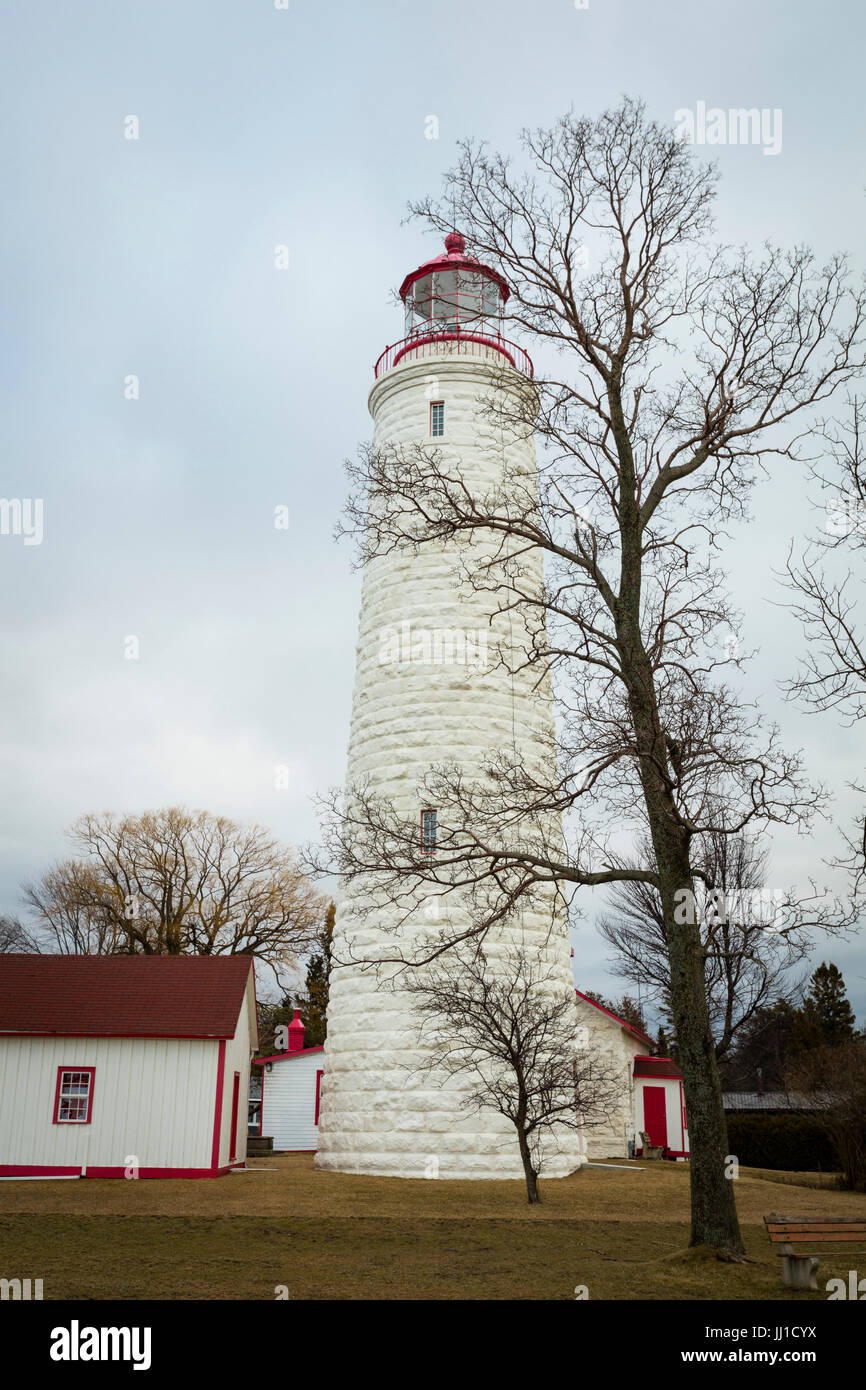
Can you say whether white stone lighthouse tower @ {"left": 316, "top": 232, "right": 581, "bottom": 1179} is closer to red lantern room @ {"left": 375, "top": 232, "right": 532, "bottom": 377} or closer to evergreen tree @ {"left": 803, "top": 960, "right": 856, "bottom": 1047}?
red lantern room @ {"left": 375, "top": 232, "right": 532, "bottom": 377}

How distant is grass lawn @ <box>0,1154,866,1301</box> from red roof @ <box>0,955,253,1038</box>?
104 inches

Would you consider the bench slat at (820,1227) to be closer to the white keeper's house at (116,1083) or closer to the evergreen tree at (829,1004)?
the white keeper's house at (116,1083)

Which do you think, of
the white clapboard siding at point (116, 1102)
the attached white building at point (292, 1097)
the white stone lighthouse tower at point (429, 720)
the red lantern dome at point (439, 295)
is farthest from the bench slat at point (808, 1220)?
the attached white building at point (292, 1097)

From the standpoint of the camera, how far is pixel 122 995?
2023 cm

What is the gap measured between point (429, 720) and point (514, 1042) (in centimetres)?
584

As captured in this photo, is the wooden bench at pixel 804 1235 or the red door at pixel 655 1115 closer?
the wooden bench at pixel 804 1235

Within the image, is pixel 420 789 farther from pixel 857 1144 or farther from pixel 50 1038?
pixel 857 1144

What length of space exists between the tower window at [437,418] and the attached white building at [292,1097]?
56.1 ft

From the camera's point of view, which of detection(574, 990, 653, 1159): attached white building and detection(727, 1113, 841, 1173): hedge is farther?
detection(727, 1113, 841, 1173): hedge

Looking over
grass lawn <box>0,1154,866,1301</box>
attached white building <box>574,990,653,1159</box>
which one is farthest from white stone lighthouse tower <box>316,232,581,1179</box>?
attached white building <box>574,990,653,1159</box>

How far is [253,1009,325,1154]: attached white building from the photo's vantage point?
2864cm

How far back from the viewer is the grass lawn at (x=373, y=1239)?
346 inches
